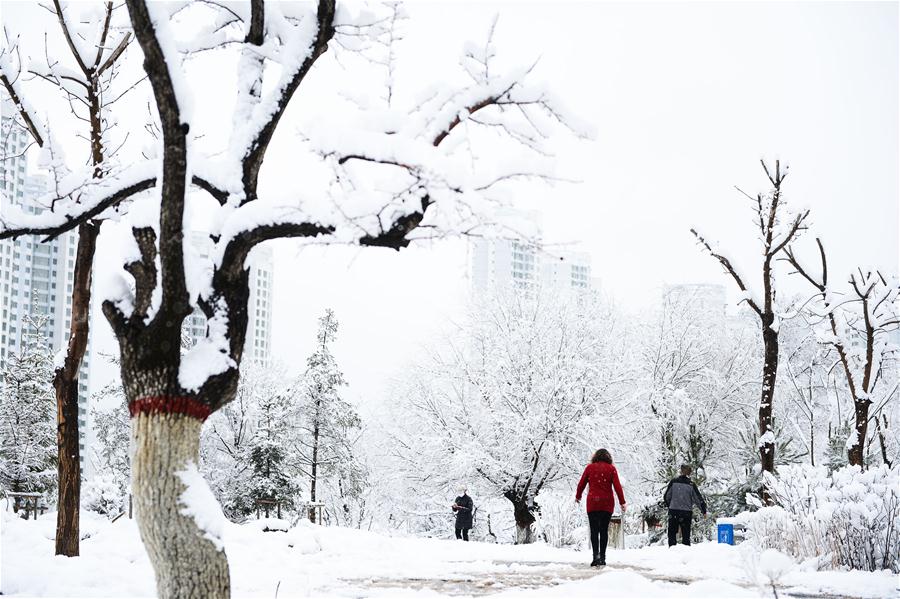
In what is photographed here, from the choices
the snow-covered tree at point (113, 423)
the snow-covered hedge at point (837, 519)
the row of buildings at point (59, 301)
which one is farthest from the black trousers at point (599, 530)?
the row of buildings at point (59, 301)

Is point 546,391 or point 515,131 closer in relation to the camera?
point 515,131

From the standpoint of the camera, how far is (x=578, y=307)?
3189cm

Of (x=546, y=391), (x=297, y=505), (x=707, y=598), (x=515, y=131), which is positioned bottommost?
(x=297, y=505)

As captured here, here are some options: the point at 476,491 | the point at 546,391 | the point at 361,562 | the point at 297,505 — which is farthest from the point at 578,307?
the point at 361,562

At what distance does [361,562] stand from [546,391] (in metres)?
14.6

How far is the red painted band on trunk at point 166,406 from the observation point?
5.81 meters

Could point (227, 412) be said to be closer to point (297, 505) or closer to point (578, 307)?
point (297, 505)

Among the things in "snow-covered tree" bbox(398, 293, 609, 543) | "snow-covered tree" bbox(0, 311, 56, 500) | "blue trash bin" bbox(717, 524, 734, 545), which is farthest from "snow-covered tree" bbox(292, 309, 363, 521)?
"blue trash bin" bbox(717, 524, 734, 545)

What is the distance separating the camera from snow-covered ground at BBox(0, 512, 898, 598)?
873 centimetres

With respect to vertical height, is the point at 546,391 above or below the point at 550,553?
above

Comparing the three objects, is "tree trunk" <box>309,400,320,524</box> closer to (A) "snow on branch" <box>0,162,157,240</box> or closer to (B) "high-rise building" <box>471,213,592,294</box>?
(B) "high-rise building" <box>471,213,592,294</box>

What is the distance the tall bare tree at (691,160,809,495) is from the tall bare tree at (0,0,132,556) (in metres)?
13.8

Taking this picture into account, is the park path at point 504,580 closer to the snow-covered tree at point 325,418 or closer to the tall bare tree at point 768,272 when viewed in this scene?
the tall bare tree at point 768,272

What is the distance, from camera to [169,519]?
5.69 m
